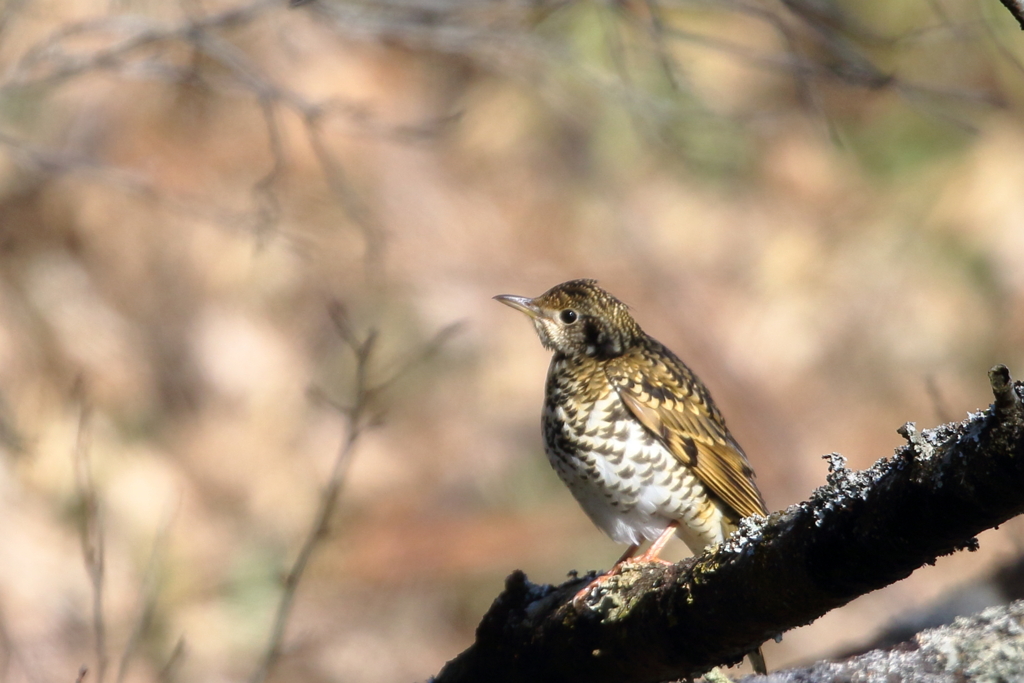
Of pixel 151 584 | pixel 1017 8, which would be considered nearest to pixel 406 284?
pixel 151 584

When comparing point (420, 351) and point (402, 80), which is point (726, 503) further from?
point (402, 80)

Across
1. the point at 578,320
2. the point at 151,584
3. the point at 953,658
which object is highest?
the point at 151,584

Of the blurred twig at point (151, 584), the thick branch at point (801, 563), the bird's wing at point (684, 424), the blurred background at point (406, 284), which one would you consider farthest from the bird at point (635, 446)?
the blurred twig at point (151, 584)

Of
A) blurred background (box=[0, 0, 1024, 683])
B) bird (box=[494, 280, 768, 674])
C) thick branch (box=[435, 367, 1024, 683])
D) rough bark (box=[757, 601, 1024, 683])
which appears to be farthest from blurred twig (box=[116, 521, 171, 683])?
rough bark (box=[757, 601, 1024, 683])

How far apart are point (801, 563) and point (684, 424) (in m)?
1.96

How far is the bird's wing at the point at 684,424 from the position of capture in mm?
3945

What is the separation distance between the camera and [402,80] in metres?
9.45

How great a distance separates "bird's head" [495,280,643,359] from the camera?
168 inches

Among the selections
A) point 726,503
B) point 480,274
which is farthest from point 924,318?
point 726,503

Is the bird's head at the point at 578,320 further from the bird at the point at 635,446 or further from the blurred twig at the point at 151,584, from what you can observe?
the blurred twig at the point at 151,584

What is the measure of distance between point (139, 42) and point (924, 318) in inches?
249

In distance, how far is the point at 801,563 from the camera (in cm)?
209

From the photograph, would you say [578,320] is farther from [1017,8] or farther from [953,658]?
[1017,8]

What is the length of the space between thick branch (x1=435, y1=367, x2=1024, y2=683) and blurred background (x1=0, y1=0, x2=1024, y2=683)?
117 inches
